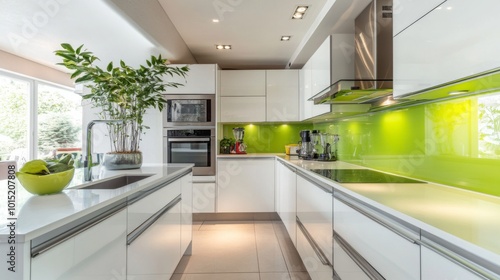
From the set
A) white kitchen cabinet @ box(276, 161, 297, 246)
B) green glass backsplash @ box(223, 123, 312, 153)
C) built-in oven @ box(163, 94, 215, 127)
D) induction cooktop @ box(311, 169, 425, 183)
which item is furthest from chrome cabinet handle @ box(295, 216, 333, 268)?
green glass backsplash @ box(223, 123, 312, 153)

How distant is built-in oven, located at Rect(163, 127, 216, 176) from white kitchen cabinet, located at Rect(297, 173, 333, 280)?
1.73m

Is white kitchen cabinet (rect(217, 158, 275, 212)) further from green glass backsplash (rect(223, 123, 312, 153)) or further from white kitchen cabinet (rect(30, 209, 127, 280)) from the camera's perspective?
white kitchen cabinet (rect(30, 209, 127, 280))

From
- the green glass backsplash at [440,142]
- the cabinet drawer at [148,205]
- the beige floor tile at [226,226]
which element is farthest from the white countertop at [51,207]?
the beige floor tile at [226,226]

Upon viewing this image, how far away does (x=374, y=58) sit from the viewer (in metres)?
2.09

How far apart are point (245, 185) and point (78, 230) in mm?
3211

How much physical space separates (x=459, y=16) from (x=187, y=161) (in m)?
3.50

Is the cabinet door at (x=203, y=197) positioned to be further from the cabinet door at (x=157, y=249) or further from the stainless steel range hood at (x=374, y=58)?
the stainless steel range hood at (x=374, y=58)

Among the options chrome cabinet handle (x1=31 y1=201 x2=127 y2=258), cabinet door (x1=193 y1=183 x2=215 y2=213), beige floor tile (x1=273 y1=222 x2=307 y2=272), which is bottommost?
beige floor tile (x1=273 y1=222 x2=307 y2=272)

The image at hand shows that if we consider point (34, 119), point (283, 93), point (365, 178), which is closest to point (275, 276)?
point (365, 178)

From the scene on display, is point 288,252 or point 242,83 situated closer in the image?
point 288,252

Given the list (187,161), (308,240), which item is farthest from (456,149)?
(187,161)

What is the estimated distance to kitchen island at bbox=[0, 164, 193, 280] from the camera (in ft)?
2.41

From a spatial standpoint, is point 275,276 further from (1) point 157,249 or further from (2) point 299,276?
(1) point 157,249

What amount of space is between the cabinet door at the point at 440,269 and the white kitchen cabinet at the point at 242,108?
3618 millimetres
